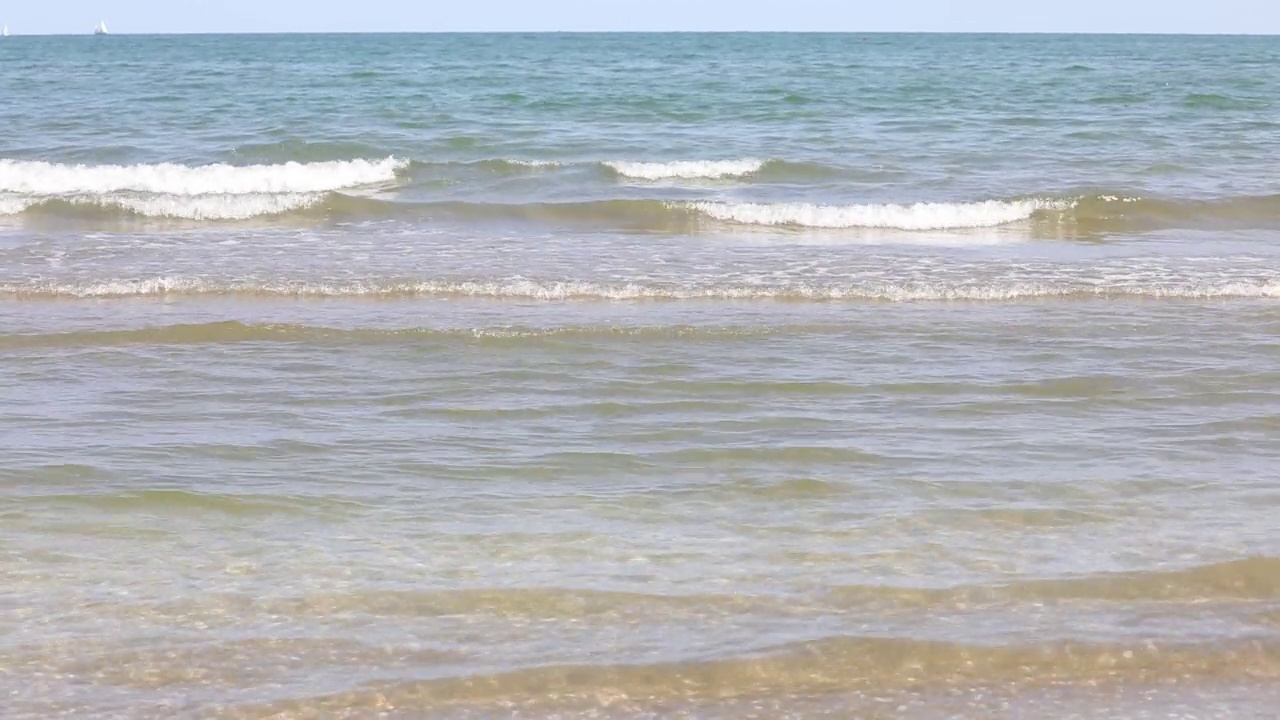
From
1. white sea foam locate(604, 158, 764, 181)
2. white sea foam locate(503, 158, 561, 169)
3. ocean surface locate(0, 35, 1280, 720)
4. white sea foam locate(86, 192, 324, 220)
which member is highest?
white sea foam locate(503, 158, 561, 169)

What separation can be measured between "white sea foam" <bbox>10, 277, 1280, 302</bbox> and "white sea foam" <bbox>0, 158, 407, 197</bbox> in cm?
601

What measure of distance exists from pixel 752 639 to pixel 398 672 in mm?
980

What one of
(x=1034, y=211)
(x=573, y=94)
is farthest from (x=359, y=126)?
(x=1034, y=211)

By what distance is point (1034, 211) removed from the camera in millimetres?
13805

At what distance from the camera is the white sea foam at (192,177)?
16.2 meters

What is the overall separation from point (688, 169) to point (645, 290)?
723 centimetres

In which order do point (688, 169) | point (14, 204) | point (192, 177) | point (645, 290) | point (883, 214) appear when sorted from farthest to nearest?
1. point (688, 169)
2. point (192, 177)
3. point (14, 204)
4. point (883, 214)
5. point (645, 290)

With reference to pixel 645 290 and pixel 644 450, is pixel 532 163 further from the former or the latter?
pixel 644 450

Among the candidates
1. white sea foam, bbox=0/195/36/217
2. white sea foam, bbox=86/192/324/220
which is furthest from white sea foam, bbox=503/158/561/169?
white sea foam, bbox=0/195/36/217

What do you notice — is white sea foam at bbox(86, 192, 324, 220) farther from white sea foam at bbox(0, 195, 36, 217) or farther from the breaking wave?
white sea foam at bbox(0, 195, 36, 217)

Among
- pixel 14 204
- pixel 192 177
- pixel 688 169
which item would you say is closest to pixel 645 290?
pixel 14 204

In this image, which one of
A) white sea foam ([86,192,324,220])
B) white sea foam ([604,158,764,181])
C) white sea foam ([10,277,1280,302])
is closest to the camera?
white sea foam ([10,277,1280,302])

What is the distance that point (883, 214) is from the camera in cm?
1340

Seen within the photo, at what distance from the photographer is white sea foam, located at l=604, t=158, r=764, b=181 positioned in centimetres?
1652
